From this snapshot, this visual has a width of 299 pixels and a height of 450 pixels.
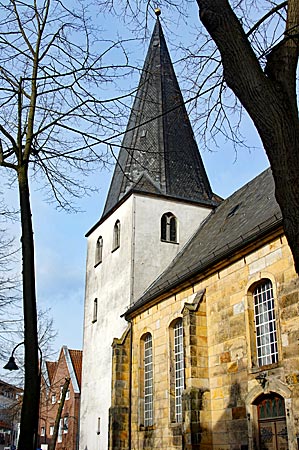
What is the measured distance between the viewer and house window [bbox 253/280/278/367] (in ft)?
43.7

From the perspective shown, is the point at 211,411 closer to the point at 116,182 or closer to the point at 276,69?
the point at 276,69

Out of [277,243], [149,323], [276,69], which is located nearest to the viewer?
[276,69]

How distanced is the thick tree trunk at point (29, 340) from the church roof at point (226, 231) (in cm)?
702

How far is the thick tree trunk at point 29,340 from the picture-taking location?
23.0ft

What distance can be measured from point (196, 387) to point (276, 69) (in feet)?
Answer: 37.5

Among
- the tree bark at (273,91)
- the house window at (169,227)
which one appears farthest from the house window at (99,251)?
the tree bark at (273,91)

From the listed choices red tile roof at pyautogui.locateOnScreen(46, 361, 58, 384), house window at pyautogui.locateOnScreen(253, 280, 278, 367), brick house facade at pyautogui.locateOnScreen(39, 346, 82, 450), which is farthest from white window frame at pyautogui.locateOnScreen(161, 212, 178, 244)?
red tile roof at pyautogui.locateOnScreen(46, 361, 58, 384)

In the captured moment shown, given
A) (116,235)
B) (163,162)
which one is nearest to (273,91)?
(116,235)

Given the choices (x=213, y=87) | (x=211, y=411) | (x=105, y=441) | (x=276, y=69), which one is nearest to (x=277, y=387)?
(x=211, y=411)

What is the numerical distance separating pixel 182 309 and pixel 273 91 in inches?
485

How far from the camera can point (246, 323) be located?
1409 cm

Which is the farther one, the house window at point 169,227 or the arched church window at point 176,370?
the house window at point 169,227

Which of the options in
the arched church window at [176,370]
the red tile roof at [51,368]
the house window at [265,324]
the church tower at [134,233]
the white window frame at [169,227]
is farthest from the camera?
the red tile roof at [51,368]

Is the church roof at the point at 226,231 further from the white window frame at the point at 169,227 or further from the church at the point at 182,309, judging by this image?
the white window frame at the point at 169,227
